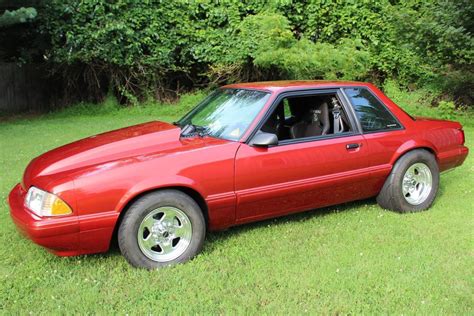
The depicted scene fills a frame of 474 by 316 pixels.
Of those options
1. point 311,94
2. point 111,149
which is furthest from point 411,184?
point 111,149

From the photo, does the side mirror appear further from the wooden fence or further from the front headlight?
the wooden fence

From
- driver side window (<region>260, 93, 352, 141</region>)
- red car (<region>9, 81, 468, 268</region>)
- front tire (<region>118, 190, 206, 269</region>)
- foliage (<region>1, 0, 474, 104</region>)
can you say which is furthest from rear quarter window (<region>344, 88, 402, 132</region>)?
foliage (<region>1, 0, 474, 104</region>)

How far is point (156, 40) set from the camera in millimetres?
13781

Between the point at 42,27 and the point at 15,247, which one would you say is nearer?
the point at 15,247

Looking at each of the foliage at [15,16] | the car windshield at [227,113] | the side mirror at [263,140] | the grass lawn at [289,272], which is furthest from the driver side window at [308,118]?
the foliage at [15,16]

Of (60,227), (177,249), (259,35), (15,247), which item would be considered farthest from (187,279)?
(259,35)

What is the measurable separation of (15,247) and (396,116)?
4080 millimetres

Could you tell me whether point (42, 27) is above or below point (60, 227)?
above

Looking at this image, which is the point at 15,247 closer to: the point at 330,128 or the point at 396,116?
the point at 330,128

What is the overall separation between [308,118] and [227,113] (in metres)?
0.98

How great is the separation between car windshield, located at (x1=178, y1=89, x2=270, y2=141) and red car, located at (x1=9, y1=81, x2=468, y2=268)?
0.02m

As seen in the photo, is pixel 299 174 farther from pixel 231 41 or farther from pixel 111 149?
pixel 231 41

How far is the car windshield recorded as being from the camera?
4402 millimetres

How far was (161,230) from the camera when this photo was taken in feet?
12.7
